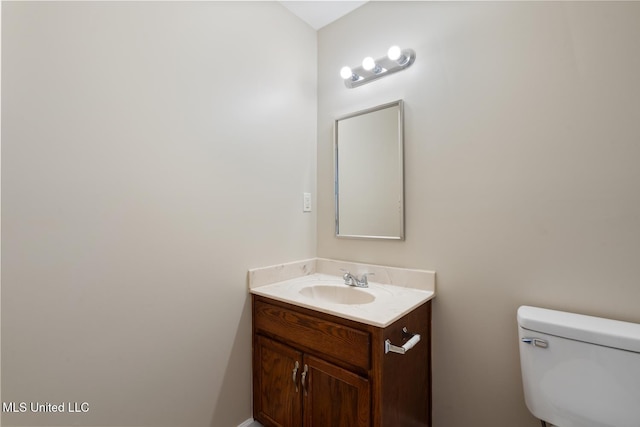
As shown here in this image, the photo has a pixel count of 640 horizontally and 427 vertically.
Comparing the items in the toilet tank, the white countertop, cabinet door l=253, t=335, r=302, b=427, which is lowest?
cabinet door l=253, t=335, r=302, b=427

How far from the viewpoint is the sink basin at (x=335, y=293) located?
1.56 m

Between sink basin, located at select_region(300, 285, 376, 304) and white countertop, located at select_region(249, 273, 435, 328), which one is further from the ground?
white countertop, located at select_region(249, 273, 435, 328)

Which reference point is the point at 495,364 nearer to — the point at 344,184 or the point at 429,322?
the point at 429,322

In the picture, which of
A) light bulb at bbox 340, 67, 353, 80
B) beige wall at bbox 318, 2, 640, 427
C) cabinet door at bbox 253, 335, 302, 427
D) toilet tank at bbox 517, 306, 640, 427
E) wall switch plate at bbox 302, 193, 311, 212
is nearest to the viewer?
toilet tank at bbox 517, 306, 640, 427

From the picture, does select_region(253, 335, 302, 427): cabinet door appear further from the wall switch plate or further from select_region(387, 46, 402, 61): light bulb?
select_region(387, 46, 402, 61): light bulb

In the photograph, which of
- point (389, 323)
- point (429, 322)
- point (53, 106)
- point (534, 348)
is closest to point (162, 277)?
point (53, 106)

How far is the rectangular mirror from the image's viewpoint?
1596 millimetres

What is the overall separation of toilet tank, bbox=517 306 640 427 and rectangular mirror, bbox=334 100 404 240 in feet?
2.33

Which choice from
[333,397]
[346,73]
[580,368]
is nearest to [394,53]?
[346,73]

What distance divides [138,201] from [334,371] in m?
1.08

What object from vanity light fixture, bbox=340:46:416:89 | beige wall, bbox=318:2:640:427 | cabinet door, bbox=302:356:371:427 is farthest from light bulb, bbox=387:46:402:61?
cabinet door, bbox=302:356:371:427

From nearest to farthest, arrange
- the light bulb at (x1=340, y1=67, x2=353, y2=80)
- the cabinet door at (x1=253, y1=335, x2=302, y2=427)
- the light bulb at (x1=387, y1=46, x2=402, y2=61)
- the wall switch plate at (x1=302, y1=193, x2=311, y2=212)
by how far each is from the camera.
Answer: the cabinet door at (x1=253, y1=335, x2=302, y2=427) < the light bulb at (x1=387, y1=46, x2=402, y2=61) < the light bulb at (x1=340, y1=67, x2=353, y2=80) < the wall switch plate at (x1=302, y1=193, x2=311, y2=212)

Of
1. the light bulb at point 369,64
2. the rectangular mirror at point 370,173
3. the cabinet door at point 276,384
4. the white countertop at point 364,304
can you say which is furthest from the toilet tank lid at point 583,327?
the light bulb at point 369,64

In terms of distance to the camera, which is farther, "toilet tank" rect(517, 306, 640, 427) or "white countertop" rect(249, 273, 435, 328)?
"white countertop" rect(249, 273, 435, 328)
